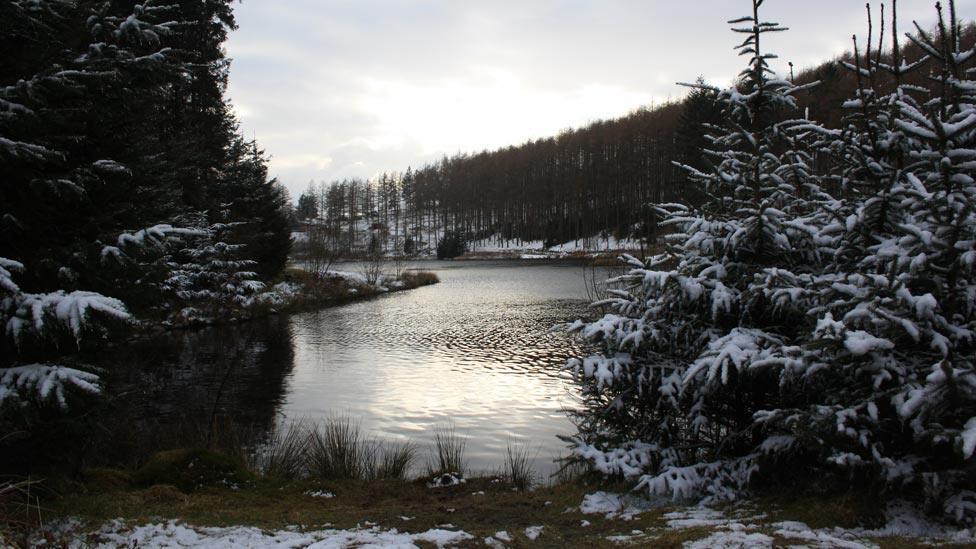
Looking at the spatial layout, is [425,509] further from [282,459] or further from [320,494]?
[282,459]

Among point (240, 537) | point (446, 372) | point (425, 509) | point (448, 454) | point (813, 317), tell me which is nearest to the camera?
point (240, 537)

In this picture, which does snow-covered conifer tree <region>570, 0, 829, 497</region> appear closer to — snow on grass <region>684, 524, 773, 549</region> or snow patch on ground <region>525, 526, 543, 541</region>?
snow patch on ground <region>525, 526, 543, 541</region>

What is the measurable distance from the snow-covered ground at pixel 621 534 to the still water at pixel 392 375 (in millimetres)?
2541

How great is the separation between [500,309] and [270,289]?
11851 millimetres

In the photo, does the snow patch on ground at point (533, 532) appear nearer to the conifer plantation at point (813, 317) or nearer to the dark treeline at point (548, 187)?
the conifer plantation at point (813, 317)

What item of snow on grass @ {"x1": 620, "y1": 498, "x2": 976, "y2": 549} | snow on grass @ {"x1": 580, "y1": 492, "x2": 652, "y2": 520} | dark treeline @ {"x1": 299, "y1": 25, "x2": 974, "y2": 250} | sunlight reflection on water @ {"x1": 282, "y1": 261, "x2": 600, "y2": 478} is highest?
dark treeline @ {"x1": 299, "y1": 25, "x2": 974, "y2": 250}

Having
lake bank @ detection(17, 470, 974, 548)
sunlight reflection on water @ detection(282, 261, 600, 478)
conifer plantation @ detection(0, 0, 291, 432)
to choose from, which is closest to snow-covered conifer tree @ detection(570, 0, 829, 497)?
lake bank @ detection(17, 470, 974, 548)

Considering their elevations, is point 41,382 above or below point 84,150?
below

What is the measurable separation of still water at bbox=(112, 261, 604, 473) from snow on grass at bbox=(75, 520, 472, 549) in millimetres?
2977

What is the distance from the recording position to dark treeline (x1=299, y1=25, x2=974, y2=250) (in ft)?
238

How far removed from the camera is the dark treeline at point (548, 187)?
72438mm

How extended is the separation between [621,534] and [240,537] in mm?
2825

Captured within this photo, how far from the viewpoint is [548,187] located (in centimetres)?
8831

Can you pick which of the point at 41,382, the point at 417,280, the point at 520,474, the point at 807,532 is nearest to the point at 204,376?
the point at 520,474
